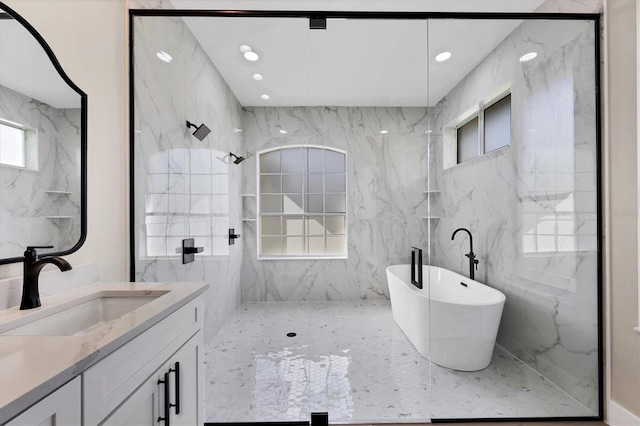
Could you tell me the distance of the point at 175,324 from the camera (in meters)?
1.13

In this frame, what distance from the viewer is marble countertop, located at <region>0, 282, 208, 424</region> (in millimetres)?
528

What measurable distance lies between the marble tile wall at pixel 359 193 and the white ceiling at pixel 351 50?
0.40ft

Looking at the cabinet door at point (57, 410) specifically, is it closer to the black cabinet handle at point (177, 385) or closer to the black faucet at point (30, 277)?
the black cabinet handle at point (177, 385)

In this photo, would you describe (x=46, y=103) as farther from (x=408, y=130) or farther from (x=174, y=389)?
(x=408, y=130)

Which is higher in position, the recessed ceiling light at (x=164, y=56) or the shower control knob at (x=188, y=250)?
the recessed ceiling light at (x=164, y=56)

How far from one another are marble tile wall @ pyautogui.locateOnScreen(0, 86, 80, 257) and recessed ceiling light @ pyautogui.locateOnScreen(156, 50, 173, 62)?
2.59 feet

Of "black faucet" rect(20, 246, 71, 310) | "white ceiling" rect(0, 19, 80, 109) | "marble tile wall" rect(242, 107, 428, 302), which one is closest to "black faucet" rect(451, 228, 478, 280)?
"marble tile wall" rect(242, 107, 428, 302)

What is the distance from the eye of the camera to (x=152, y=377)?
972mm

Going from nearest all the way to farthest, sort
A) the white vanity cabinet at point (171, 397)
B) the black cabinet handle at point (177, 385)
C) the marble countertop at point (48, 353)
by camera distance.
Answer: the marble countertop at point (48, 353)
the white vanity cabinet at point (171, 397)
the black cabinet handle at point (177, 385)

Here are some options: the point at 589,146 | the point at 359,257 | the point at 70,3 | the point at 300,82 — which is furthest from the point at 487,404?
the point at 70,3

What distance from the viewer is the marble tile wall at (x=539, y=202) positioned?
1.79 m

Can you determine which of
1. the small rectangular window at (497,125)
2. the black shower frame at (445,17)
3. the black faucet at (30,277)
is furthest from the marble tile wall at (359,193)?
the black faucet at (30,277)

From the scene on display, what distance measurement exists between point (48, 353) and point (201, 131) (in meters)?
→ 1.66

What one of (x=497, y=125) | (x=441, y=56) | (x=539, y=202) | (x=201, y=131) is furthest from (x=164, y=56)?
(x=539, y=202)
